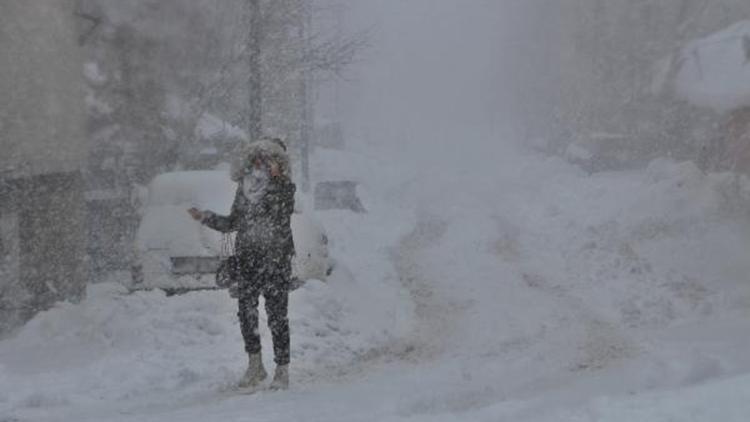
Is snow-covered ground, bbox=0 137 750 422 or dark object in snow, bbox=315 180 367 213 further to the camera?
dark object in snow, bbox=315 180 367 213

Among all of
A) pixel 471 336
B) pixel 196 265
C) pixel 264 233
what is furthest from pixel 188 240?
pixel 264 233

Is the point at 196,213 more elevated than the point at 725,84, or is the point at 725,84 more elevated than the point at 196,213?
the point at 725,84

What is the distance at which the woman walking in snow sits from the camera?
22.4ft

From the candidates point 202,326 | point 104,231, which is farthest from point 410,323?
point 104,231

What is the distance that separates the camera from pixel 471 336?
31.3ft

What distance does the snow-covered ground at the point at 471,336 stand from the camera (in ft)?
19.8

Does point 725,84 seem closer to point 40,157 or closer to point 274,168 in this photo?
point 40,157

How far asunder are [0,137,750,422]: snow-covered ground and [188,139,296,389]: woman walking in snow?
600 millimetres

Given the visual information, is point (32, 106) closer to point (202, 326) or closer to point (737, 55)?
point (202, 326)

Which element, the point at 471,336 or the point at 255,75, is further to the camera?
the point at 255,75

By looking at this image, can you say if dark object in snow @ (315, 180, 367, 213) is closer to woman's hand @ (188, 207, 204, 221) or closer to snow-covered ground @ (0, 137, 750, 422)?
snow-covered ground @ (0, 137, 750, 422)

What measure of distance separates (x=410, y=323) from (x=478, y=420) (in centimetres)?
556

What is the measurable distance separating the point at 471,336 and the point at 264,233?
3457 millimetres

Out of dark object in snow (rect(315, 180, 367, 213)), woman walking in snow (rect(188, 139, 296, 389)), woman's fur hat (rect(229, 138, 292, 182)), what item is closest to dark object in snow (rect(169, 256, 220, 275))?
woman walking in snow (rect(188, 139, 296, 389))
